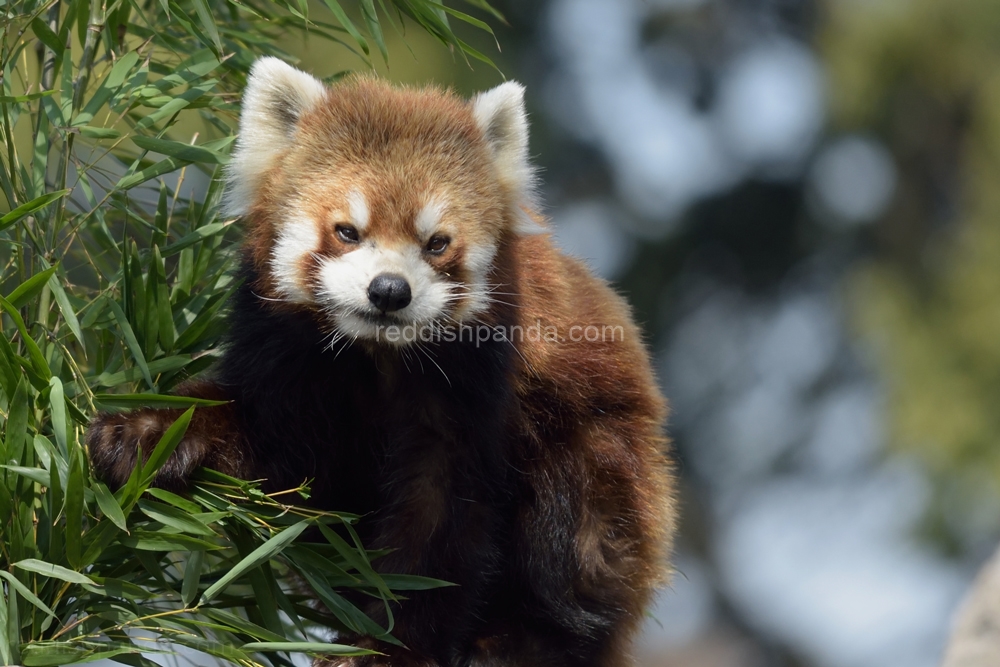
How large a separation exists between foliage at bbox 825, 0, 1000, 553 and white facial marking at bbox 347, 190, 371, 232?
700cm

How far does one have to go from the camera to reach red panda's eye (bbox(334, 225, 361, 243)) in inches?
105

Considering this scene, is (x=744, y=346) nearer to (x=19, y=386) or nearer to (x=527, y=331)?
(x=527, y=331)

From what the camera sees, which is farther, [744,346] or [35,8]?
[744,346]

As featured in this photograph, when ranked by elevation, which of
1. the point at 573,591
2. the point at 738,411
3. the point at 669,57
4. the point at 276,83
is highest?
the point at 669,57

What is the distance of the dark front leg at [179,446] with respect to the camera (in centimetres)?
247

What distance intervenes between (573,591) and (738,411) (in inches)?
309

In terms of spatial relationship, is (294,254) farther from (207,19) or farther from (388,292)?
(207,19)

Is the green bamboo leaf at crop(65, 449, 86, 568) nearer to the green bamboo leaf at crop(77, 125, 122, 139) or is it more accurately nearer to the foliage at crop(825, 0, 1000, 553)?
the green bamboo leaf at crop(77, 125, 122, 139)

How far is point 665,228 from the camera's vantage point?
10820mm

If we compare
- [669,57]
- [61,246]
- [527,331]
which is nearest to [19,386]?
[61,246]

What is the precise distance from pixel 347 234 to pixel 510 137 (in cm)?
65

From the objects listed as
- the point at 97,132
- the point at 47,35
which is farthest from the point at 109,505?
the point at 47,35

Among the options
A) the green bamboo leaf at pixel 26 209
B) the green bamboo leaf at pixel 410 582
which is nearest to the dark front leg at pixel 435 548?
the green bamboo leaf at pixel 410 582

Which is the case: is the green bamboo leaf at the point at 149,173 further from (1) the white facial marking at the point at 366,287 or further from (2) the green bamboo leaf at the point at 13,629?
(2) the green bamboo leaf at the point at 13,629
